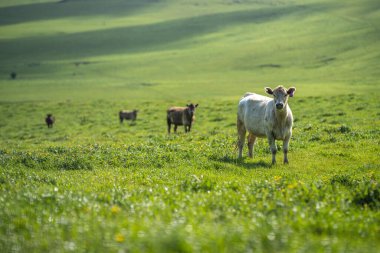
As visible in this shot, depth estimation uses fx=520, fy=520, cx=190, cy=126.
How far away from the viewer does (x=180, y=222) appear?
6.77 meters

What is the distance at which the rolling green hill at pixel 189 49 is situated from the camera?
2987 inches

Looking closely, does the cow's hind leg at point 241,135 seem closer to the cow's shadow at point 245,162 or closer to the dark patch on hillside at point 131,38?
the cow's shadow at point 245,162

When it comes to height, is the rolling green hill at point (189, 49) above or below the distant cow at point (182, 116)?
above

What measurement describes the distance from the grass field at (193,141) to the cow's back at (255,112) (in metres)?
0.90

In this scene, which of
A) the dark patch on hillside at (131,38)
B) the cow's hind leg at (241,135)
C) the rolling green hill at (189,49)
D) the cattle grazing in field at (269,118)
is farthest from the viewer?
the dark patch on hillside at (131,38)

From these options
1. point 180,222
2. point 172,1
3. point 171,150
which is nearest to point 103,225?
point 180,222

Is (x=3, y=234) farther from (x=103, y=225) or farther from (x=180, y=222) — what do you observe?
(x=180, y=222)

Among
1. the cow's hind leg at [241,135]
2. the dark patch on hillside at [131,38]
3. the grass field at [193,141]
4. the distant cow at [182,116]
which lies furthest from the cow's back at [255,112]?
the dark patch on hillside at [131,38]

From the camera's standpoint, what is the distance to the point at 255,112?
17.1m

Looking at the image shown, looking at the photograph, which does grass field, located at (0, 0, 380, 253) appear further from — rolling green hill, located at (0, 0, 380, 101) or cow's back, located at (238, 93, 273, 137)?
cow's back, located at (238, 93, 273, 137)

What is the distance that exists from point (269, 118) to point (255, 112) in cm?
111

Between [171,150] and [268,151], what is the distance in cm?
321

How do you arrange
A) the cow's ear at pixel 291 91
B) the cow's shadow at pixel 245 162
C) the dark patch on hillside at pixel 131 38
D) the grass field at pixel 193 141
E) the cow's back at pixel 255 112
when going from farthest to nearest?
the dark patch on hillside at pixel 131 38, the cow's back at pixel 255 112, the cow's ear at pixel 291 91, the cow's shadow at pixel 245 162, the grass field at pixel 193 141

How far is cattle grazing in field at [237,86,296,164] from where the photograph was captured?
15727mm
